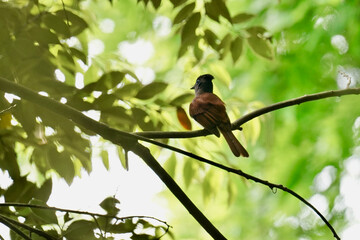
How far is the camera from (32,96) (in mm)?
1204

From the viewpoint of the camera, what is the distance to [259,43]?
1784mm

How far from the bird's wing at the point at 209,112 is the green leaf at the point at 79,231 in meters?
0.45

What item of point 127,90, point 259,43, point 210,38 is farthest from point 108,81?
point 259,43

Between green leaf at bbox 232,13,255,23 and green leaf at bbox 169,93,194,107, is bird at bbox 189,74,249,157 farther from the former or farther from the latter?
green leaf at bbox 232,13,255,23

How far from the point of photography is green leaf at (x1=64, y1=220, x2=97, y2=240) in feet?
4.08

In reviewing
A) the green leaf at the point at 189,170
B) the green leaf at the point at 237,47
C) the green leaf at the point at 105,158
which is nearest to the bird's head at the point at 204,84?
the green leaf at the point at 237,47

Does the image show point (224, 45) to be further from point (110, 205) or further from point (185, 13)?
point (110, 205)

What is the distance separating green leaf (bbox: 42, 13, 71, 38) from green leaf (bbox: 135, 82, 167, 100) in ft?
0.88

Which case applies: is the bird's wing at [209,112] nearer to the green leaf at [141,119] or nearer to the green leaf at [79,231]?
the green leaf at [141,119]

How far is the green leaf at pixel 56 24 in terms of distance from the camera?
1495mm

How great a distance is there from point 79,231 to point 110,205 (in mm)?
92

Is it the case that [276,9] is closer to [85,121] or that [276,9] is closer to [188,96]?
[188,96]

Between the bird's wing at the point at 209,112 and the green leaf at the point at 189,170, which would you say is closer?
the bird's wing at the point at 209,112

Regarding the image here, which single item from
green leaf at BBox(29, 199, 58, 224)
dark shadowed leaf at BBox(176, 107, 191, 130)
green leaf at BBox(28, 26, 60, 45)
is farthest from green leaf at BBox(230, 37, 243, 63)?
green leaf at BBox(29, 199, 58, 224)
